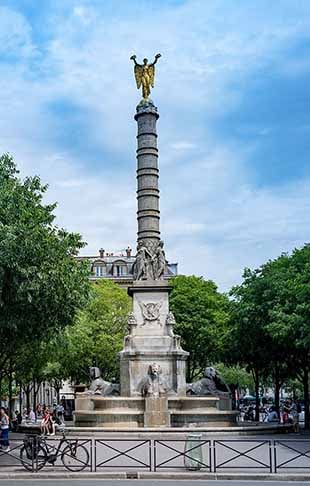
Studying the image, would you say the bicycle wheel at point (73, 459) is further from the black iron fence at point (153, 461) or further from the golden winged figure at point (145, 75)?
the golden winged figure at point (145, 75)

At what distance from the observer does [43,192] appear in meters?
26.4

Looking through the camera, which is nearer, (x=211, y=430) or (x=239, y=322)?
(x=211, y=430)

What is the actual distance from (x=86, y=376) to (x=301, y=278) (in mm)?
30693

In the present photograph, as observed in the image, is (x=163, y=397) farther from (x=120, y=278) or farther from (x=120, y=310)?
(x=120, y=278)

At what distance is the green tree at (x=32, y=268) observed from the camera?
2258cm

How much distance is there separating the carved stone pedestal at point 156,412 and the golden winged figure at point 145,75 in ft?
60.2

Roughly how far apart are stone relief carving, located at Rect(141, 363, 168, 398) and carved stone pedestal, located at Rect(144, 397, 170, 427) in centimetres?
40

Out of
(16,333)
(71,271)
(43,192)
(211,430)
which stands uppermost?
(43,192)

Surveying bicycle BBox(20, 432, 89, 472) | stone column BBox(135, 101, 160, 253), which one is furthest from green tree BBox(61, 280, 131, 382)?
bicycle BBox(20, 432, 89, 472)

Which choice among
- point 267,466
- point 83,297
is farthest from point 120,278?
point 267,466

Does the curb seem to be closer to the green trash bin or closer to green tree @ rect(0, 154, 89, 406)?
the green trash bin

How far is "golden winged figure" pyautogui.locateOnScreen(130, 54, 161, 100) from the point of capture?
4162 cm

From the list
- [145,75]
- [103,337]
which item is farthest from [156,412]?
[103,337]

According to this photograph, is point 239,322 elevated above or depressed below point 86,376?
above
